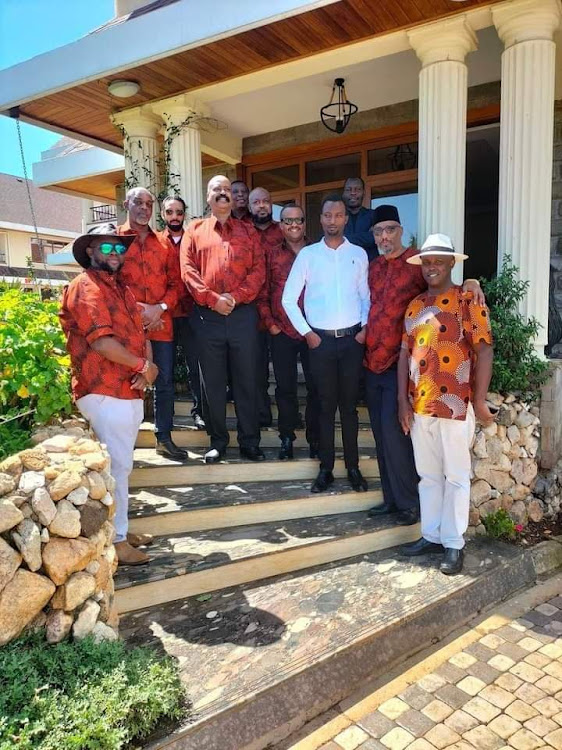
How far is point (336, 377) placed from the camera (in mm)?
3721

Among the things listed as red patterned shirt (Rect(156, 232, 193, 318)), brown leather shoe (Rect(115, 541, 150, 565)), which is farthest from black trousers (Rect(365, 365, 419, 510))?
brown leather shoe (Rect(115, 541, 150, 565))

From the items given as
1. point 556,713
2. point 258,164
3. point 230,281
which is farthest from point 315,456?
point 258,164

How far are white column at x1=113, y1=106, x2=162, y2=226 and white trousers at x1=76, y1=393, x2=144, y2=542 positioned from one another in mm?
3559

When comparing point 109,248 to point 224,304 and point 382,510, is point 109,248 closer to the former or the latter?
point 224,304

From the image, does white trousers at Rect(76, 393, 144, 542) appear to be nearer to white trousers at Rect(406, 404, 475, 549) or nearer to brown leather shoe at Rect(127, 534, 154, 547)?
brown leather shoe at Rect(127, 534, 154, 547)

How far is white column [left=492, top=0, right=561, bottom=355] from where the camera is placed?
4.00 meters

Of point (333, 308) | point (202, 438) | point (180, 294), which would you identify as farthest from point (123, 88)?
point (202, 438)

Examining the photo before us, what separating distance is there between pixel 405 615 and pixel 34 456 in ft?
6.28

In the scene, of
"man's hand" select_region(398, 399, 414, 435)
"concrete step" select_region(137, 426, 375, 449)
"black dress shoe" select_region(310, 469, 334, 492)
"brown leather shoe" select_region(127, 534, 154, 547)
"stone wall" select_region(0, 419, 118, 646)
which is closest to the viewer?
"stone wall" select_region(0, 419, 118, 646)

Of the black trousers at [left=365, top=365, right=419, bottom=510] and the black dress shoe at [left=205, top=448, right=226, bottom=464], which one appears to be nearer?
the black trousers at [left=365, top=365, right=419, bottom=510]

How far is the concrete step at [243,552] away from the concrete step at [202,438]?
0.89 meters

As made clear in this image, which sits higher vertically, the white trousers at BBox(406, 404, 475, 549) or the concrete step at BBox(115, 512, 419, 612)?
the white trousers at BBox(406, 404, 475, 549)

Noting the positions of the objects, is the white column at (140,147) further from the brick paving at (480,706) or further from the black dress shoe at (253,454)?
the brick paving at (480,706)

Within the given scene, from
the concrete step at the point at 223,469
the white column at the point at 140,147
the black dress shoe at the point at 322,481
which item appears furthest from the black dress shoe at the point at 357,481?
the white column at the point at 140,147
